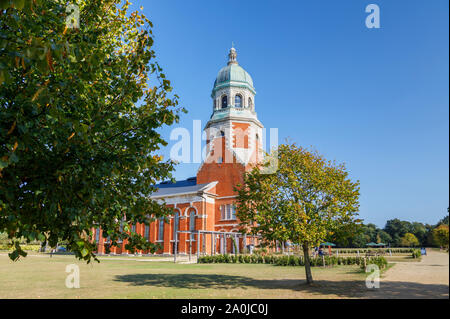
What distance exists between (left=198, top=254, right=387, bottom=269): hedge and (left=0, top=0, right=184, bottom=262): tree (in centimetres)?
1890

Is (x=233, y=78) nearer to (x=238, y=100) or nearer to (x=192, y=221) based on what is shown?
(x=238, y=100)

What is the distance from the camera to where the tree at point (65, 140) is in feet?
12.0

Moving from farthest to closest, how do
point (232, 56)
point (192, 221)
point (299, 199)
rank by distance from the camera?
point (232, 56), point (192, 221), point (299, 199)

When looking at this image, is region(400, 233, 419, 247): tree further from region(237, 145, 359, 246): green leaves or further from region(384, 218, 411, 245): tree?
region(237, 145, 359, 246): green leaves

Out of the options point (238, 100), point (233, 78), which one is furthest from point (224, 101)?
point (233, 78)

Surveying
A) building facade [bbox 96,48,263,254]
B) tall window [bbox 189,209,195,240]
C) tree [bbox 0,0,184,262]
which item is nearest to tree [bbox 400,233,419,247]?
building facade [bbox 96,48,263,254]

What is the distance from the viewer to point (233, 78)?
50219 millimetres

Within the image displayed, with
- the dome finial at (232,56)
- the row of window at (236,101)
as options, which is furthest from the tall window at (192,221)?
the dome finial at (232,56)

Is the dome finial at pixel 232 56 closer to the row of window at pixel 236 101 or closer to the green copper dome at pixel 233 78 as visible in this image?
the green copper dome at pixel 233 78

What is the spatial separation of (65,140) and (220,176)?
43662mm

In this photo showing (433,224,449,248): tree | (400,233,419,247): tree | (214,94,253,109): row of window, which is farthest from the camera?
(214,94,253,109): row of window

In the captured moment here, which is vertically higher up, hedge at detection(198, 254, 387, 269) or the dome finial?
the dome finial

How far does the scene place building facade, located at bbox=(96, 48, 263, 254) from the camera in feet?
145

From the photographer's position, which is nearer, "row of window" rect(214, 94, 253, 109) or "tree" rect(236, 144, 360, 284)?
"tree" rect(236, 144, 360, 284)
